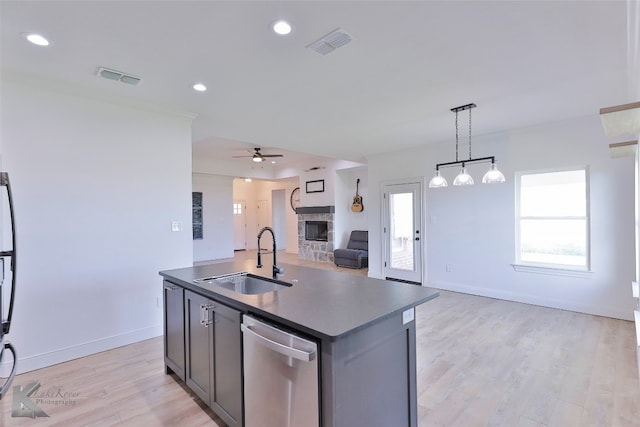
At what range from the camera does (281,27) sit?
6.61ft

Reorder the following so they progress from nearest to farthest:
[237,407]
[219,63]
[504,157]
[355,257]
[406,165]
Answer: [237,407] → [219,63] → [504,157] → [406,165] → [355,257]

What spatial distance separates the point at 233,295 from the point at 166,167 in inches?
91.8

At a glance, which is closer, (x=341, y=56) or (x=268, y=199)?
(x=341, y=56)

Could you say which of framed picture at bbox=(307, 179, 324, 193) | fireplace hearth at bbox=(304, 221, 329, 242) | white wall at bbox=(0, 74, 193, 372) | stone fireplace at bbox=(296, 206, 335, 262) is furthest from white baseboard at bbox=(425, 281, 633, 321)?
white wall at bbox=(0, 74, 193, 372)

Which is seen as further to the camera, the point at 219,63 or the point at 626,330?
the point at 626,330

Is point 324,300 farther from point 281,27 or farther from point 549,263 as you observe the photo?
point 549,263

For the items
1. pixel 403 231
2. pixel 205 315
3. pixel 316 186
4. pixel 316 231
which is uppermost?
pixel 316 186

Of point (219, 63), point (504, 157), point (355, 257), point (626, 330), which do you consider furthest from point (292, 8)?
point (355, 257)

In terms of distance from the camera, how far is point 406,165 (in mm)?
5801

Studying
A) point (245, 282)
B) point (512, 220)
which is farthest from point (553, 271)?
point (245, 282)

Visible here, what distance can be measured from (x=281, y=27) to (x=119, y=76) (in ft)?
5.29

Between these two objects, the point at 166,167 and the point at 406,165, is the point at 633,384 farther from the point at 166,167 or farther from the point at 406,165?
the point at 166,167

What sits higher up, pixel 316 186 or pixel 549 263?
pixel 316 186

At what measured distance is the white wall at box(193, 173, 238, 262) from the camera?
28.5ft
